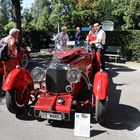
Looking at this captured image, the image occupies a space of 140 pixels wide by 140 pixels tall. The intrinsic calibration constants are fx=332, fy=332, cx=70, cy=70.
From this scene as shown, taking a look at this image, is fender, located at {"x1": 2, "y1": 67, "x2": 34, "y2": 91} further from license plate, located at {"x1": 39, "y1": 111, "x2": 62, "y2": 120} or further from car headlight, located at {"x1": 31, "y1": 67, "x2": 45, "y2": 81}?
license plate, located at {"x1": 39, "y1": 111, "x2": 62, "y2": 120}

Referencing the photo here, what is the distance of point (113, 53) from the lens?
54.1 feet

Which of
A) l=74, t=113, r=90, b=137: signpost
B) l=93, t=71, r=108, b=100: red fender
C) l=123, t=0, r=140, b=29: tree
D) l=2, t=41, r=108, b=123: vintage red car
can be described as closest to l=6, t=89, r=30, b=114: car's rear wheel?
l=2, t=41, r=108, b=123: vintage red car

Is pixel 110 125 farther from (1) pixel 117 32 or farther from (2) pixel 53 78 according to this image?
(1) pixel 117 32

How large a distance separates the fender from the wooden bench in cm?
893

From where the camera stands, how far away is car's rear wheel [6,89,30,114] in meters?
6.78

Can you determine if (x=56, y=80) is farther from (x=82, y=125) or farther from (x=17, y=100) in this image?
(x=82, y=125)

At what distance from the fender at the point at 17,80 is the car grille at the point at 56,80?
620 millimetres

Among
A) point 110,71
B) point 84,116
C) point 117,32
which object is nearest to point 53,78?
point 84,116

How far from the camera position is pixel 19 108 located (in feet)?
23.2

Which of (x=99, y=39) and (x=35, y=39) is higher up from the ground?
(x=99, y=39)

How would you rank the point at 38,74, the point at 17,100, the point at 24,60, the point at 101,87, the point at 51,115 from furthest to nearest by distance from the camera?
1. the point at 24,60
2. the point at 17,100
3. the point at 38,74
4. the point at 101,87
5. the point at 51,115

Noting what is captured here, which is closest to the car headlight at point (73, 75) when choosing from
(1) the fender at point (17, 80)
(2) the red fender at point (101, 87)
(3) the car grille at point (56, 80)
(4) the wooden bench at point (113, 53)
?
(3) the car grille at point (56, 80)

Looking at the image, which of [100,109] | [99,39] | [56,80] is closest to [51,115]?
[56,80]

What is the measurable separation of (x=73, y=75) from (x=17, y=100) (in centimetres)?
140
